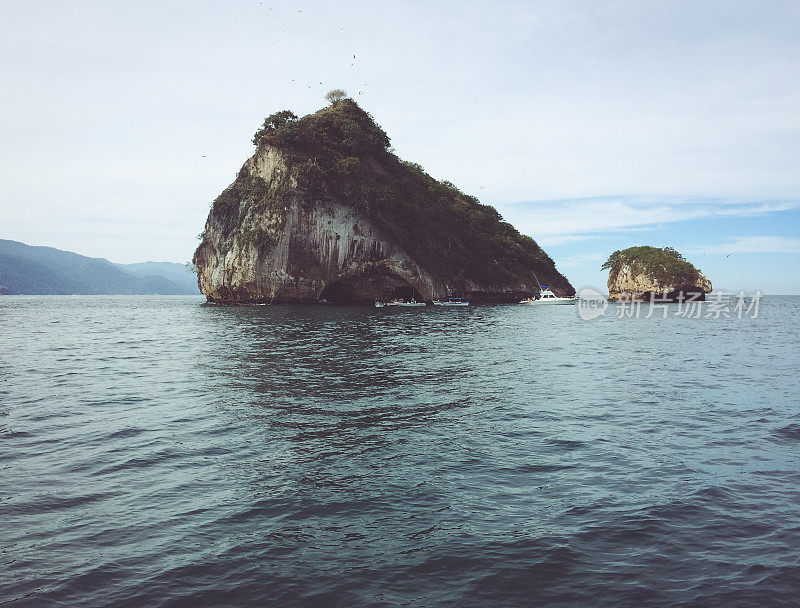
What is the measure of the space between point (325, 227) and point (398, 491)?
235 ft

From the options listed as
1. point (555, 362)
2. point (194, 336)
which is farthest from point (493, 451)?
point (194, 336)

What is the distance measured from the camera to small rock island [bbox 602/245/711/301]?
133750mm

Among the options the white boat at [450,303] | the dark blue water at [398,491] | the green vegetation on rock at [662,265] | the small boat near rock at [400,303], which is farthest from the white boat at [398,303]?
the green vegetation on rock at [662,265]

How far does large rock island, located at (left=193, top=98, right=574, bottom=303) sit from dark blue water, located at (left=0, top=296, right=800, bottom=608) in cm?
5943

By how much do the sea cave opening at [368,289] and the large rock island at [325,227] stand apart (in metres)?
0.20

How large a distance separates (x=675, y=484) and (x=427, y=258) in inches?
3092

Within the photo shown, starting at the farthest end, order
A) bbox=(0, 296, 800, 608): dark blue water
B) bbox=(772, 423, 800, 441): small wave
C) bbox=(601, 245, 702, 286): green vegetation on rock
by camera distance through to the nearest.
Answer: bbox=(601, 245, 702, 286): green vegetation on rock, bbox=(772, 423, 800, 441): small wave, bbox=(0, 296, 800, 608): dark blue water

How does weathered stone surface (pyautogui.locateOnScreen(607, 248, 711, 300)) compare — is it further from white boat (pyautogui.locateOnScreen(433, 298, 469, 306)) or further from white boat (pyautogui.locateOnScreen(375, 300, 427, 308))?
white boat (pyautogui.locateOnScreen(375, 300, 427, 308))

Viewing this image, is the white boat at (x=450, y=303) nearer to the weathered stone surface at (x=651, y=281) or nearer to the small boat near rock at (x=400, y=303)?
the small boat near rock at (x=400, y=303)

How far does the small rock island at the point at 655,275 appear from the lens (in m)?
134

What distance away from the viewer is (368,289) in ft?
282

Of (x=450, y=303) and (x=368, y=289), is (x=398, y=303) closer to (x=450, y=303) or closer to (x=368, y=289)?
(x=368, y=289)

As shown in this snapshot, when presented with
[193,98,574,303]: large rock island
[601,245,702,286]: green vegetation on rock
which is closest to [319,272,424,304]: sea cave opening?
[193,98,574,303]: large rock island

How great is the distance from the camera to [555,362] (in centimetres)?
2341
